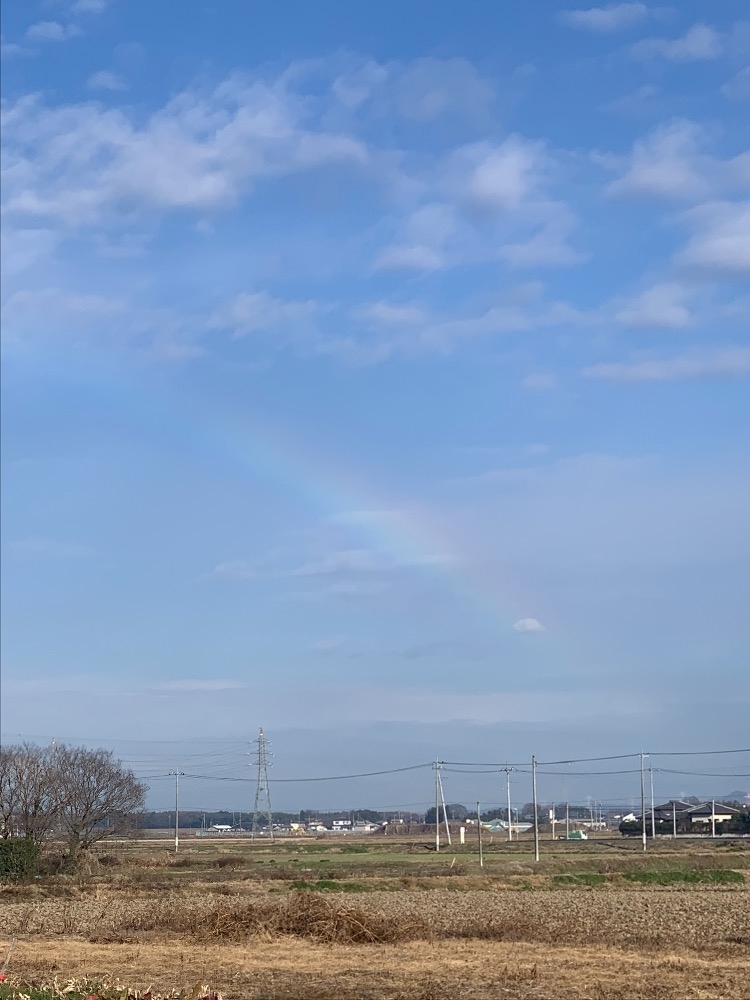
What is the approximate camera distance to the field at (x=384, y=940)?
18.9 meters

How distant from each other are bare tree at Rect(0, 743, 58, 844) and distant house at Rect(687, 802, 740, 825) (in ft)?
320

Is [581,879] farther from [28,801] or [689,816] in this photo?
[689,816]

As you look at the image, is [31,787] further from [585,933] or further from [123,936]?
[585,933]

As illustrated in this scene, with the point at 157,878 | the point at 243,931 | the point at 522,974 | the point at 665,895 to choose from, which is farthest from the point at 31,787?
the point at 522,974

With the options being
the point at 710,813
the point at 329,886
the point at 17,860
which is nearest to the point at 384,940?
the point at 329,886

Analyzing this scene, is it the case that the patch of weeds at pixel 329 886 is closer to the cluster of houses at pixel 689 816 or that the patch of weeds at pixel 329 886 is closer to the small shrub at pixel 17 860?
the small shrub at pixel 17 860

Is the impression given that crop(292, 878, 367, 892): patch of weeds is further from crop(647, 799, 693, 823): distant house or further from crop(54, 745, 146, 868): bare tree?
crop(647, 799, 693, 823): distant house

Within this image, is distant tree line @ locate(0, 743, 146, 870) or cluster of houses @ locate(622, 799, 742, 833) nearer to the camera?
distant tree line @ locate(0, 743, 146, 870)

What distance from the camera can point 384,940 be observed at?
87.5ft

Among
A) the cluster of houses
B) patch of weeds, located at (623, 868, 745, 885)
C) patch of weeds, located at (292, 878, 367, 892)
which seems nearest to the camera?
patch of weeds, located at (292, 878, 367, 892)

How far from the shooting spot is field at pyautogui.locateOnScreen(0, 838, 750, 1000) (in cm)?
1888

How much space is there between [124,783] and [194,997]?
62653mm

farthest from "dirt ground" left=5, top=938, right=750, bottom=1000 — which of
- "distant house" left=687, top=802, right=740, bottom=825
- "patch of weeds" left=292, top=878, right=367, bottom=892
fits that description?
"distant house" left=687, top=802, right=740, bottom=825

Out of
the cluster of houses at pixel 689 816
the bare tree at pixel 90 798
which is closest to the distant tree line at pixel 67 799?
the bare tree at pixel 90 798
